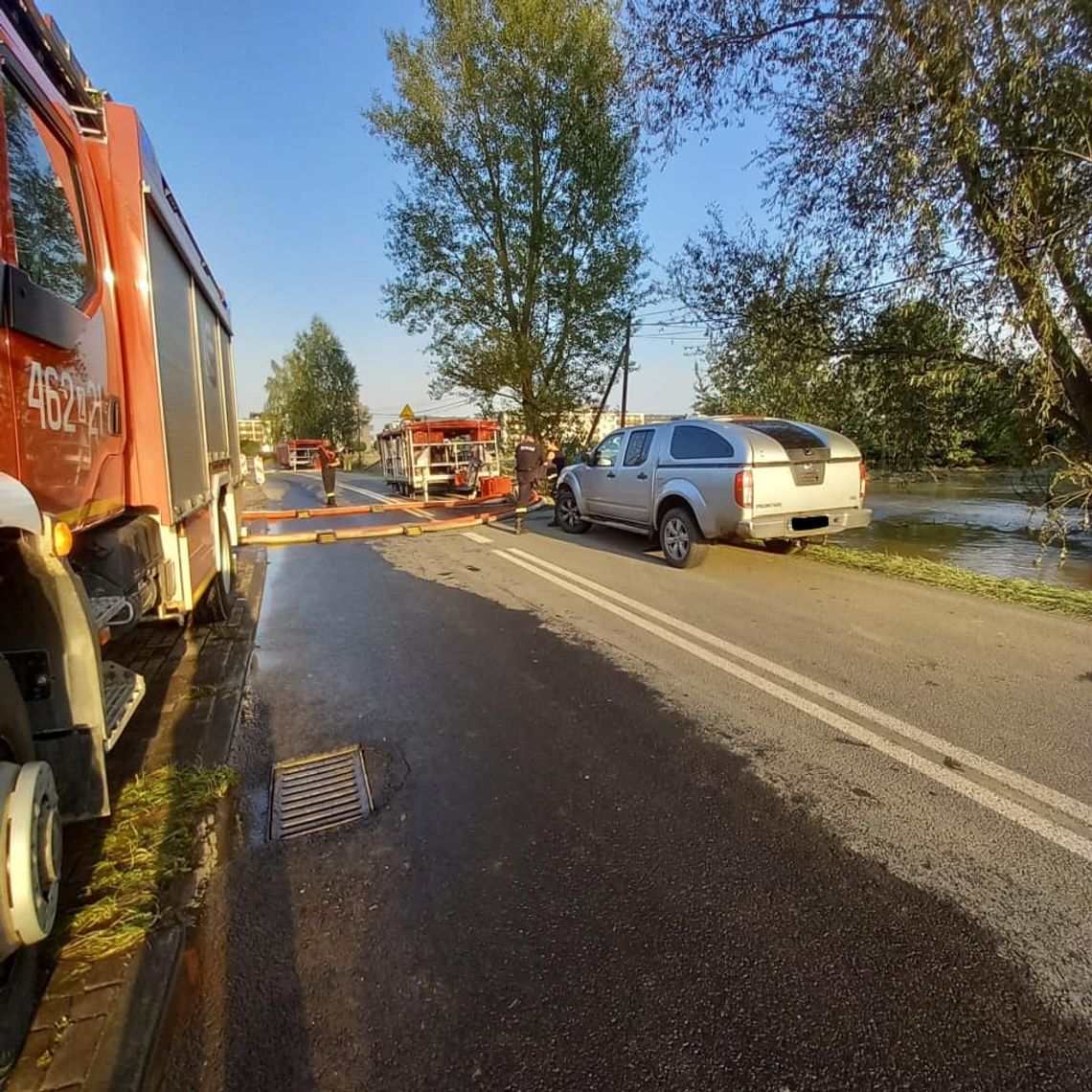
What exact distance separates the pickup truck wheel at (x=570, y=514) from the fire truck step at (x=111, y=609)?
8706 mm

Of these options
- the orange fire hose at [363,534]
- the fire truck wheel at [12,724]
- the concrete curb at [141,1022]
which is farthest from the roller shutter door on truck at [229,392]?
the concrete curb at [141,1022]

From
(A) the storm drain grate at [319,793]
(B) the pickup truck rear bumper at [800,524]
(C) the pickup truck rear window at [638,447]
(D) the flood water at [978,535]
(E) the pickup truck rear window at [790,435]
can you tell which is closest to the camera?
(A) the storm drain grate at [319,793]

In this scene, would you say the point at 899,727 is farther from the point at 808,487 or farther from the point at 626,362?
the point at 626,362

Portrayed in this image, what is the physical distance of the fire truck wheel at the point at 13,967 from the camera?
Result: 1.84 meters

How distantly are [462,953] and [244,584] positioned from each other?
6.95 meters

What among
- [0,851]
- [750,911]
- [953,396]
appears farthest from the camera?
[953,396]

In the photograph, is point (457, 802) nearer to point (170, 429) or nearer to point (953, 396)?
point (170, 429)

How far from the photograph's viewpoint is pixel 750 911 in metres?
2.40

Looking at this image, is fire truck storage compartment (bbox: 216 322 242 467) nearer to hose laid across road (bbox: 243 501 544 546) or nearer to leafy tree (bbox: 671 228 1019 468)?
hose laid across road (bbox: 243 501 544 546)

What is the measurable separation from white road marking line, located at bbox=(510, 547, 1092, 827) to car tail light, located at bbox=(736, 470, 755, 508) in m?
1.86

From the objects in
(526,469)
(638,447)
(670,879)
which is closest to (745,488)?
(638,447)

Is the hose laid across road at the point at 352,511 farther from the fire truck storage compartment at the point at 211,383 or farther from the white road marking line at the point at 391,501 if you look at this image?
the fire truck storage compartment at the point at 211,383

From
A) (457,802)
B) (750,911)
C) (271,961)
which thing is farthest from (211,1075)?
(750,911)

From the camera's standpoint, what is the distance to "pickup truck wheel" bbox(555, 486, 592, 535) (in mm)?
11828
